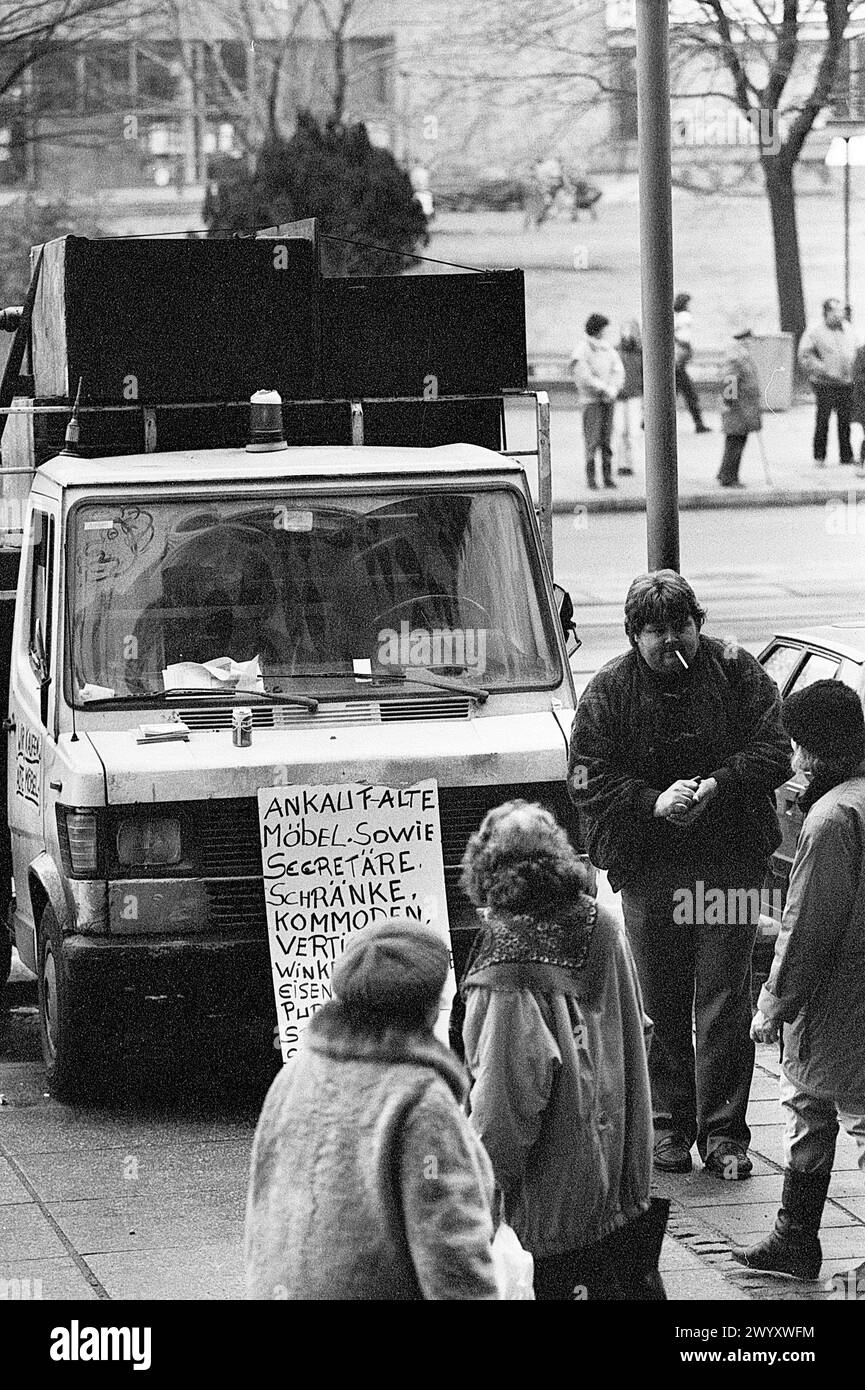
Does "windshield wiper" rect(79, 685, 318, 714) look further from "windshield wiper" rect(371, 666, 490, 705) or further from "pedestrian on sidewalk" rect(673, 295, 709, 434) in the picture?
"pedestrian on sidewalk" rect(673, 295, 709, 434)

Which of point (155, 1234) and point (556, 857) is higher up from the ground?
point (556, 857)

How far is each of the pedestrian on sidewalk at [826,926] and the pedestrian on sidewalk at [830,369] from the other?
2156 centimetres

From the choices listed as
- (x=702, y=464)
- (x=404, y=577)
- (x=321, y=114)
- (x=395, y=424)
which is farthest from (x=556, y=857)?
(x=321, y=114)

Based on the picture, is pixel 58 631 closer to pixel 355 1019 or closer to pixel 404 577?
pixel 404 577

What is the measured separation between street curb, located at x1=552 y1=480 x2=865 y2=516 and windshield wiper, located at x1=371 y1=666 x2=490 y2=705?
57.6 feet

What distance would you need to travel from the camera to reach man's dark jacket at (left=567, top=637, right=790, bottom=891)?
7047 millimetres

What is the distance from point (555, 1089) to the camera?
4.39 meters

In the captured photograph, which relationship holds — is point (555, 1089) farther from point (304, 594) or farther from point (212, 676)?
point (304, 594)

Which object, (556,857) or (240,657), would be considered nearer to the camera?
(556,857)

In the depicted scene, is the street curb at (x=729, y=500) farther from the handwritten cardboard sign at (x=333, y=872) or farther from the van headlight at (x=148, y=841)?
the van headlight at (x=148, y=841)

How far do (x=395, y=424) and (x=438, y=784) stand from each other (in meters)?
2.07

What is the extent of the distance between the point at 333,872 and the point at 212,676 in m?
0.85

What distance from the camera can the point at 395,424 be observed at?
371 inches

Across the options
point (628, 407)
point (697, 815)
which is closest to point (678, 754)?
point (697, 815)
